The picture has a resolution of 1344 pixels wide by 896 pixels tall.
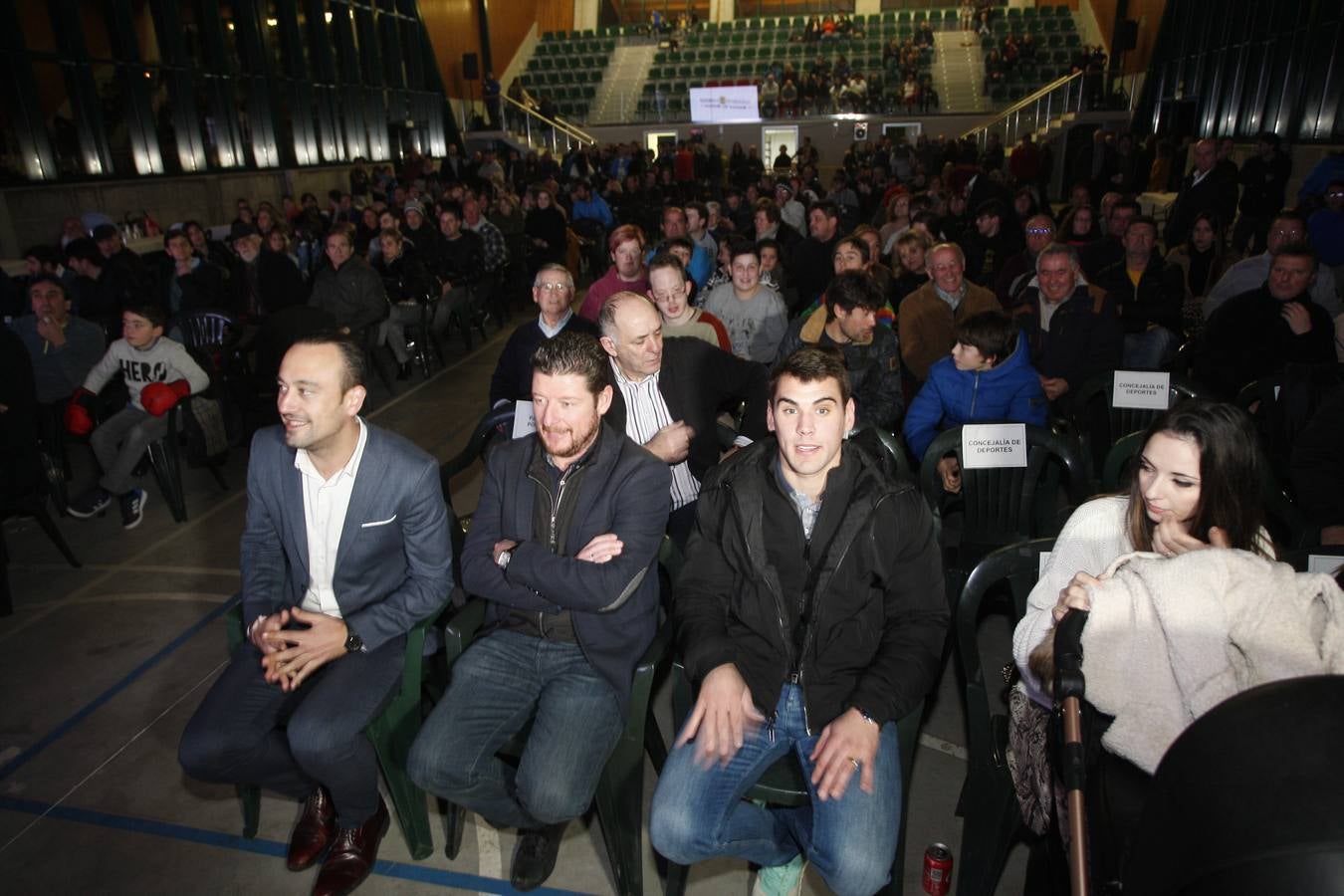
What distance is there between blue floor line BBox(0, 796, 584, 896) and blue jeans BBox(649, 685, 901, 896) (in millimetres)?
557

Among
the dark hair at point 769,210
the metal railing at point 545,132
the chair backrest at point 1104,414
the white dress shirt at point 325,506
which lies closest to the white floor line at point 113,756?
the white dress shirt at point 325,506

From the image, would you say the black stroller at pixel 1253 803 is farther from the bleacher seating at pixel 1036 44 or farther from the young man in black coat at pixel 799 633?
the bleacher seating at pixel 1036 44

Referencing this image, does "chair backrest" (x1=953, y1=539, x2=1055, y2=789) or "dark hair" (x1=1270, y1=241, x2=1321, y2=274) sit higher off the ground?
"dark hair" (x1=1270, y1=241, x2=1321, y2=274)

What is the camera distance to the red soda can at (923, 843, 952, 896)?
2172 millimetres

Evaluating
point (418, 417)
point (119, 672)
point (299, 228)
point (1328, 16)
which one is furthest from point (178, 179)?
point (1328, 16)

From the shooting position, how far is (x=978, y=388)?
3387 mm

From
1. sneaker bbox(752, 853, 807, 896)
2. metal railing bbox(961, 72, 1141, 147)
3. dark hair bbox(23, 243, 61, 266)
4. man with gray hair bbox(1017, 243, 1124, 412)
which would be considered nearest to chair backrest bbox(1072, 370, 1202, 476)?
man with gray hair bbox(1017, 243, 1124, 412)

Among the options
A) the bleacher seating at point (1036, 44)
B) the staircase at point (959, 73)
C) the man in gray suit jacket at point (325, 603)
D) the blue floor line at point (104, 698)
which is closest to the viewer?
the man in gray suit jacket at point (325, 603)

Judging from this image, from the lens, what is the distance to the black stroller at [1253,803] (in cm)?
84

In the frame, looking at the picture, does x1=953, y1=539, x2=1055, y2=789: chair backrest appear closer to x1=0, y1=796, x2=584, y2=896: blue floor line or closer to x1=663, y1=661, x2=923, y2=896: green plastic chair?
x1=663, y1=661, x2=923, y2=896: green plastic chair

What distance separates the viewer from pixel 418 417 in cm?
638

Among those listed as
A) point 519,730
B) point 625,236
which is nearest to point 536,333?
point 625,236

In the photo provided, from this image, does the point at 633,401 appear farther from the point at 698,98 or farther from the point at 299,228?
the point at 698,98

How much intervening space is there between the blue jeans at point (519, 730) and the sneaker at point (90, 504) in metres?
3.62
